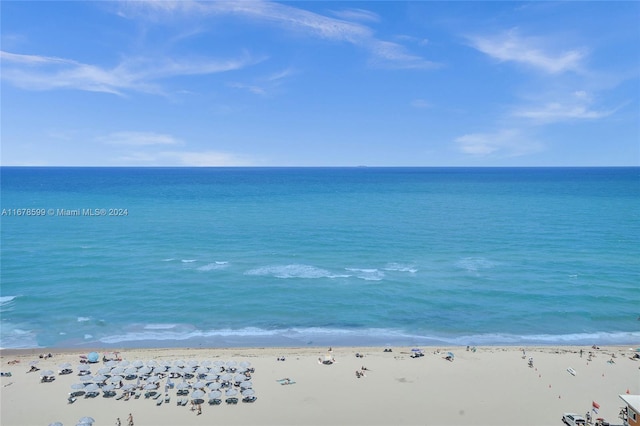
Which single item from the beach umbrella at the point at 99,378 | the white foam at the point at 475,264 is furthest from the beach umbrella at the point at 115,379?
the white foam at the point at 475,264

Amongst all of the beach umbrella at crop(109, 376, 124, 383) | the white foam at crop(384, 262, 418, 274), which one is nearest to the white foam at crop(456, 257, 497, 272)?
the white foam at crop(384, 262, 418, 274)

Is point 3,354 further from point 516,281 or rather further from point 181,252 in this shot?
point 516,281

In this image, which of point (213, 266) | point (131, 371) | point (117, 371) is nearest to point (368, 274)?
point (213, 266)

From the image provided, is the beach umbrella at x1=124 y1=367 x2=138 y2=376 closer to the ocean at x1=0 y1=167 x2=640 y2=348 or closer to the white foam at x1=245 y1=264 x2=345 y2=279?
the ocean at x1=0 y1=167 x2=640 y2=348

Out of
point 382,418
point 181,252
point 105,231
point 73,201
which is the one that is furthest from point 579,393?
point 73,201

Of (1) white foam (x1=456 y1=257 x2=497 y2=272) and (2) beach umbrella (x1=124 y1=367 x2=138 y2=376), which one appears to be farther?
(1) white foam (x1=456 y1=257 x2=497 y2=272)
